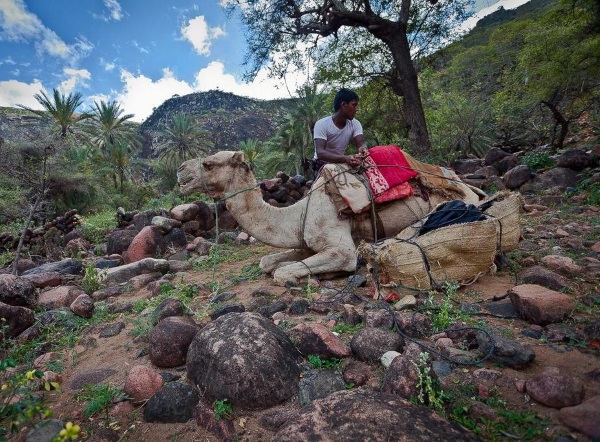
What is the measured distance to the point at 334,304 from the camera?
8.80ft

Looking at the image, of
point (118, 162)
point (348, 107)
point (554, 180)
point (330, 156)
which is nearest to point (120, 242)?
point (330, 156)

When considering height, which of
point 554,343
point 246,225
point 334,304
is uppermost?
point 246,225

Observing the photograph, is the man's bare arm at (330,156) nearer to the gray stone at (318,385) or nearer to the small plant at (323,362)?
the small plant at (323,362)

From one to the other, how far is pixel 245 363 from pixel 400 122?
52.5ft

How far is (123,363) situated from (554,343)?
261cm

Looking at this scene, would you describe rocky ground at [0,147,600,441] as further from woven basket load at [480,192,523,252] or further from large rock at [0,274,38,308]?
woven basket load at [480,192,523,252]

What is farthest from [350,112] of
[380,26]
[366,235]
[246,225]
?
[380,26]

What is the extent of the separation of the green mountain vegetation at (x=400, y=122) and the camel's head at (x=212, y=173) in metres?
3.12

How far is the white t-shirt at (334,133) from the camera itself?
4.83 m

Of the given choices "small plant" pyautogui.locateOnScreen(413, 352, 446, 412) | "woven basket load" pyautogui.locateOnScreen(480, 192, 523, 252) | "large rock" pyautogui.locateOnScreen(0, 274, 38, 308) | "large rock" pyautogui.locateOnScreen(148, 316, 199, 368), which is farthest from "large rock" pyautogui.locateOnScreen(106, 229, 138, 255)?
"small plant" pyautogui.locateOnScreen(413, 352, 446, 412)

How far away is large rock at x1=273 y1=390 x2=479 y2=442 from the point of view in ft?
4.08

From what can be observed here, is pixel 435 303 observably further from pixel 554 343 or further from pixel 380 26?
pixel 380 26

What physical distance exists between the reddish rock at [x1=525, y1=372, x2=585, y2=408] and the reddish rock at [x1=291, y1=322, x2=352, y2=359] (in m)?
0.89

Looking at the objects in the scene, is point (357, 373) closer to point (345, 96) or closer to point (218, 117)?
point (345, 96)
